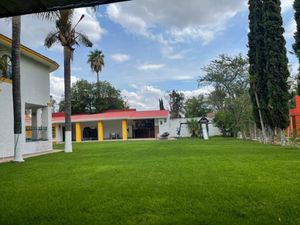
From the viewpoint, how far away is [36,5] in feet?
14.6

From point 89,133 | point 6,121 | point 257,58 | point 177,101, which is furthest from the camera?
point 177,101

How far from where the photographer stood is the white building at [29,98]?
56.4 feet

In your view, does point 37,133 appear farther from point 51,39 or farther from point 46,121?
point 51,39

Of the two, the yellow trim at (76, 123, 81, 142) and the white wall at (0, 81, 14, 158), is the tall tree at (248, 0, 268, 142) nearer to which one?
the white wall at (0, 81, 14, 158)

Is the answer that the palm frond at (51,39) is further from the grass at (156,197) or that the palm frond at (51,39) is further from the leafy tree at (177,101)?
the leafy tree at (177,101)

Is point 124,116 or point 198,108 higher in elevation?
point 198,108

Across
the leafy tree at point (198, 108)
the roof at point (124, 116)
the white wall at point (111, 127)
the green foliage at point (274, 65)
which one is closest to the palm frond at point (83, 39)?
the green foliage at point (274, 65)

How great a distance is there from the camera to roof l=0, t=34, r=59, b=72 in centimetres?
1669

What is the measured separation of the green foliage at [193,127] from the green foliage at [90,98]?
17318mm

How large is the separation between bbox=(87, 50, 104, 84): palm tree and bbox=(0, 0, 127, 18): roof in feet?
166

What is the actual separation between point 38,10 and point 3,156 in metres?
14.3

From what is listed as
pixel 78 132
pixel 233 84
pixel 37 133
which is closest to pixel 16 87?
pixel 37 133

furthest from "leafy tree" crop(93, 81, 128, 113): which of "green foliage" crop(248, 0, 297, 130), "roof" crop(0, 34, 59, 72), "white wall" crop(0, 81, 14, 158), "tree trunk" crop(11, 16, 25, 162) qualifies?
"tree trunk" crop(11, 16, 25, 162)

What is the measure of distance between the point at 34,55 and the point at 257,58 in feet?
49.8
